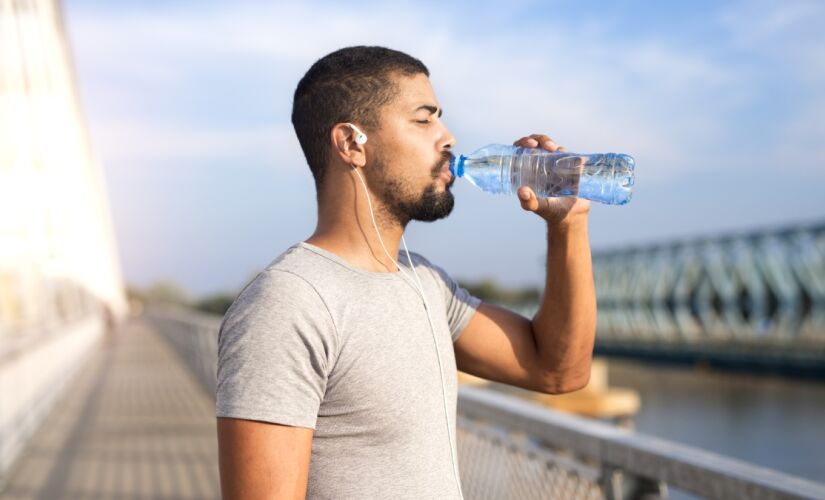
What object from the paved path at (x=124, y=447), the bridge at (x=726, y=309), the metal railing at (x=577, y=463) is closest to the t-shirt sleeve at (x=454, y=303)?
the metal railing at (x=577, y=463)

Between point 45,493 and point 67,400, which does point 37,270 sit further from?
point 45,493

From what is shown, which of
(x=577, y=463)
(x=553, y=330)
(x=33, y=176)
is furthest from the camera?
(x=33, y=176)

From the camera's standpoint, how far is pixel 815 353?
37.7 m

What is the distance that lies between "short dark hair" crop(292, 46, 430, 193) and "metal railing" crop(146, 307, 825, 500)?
4.10 feet

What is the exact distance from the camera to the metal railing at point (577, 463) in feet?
7.47

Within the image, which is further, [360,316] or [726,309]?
[726,309]

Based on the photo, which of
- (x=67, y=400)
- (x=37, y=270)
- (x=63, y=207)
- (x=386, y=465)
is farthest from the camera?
(x=63, y=207)

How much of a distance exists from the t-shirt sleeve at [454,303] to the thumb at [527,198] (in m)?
0.34

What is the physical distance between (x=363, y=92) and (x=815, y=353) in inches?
1563

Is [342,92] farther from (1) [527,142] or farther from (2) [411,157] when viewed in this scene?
(1) [527,142]

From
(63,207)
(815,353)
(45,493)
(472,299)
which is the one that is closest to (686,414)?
(815,353)

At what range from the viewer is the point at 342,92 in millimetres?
1808

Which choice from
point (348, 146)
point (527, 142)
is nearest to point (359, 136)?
point (348, 146)

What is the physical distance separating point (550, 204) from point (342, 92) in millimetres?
461
